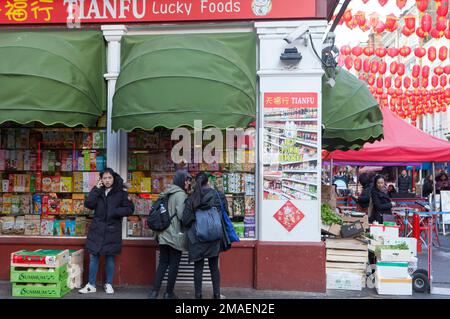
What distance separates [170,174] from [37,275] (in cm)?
241

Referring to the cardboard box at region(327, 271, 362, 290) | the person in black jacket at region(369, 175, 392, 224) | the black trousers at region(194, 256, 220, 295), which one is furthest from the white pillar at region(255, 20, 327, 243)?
the person in black jacket at region(369, 175, 392, 224)

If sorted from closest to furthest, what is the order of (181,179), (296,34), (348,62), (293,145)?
Result: (181,179)
(296,34)
(293,145)
(348,62)

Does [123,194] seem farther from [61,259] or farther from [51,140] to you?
[51,140]

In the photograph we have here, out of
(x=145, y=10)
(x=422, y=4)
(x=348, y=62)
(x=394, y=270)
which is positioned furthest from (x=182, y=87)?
(x=348, y=62)

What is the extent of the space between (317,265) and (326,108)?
9.04 feet

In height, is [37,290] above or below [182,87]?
below

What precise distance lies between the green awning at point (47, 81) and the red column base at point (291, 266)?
3230 mm

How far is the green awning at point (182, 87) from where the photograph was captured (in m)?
6.14

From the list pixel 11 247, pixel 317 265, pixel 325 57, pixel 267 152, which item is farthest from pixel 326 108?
pixel 11 247

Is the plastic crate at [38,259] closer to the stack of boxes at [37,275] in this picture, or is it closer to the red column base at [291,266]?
the stack of boxes at [37,275]

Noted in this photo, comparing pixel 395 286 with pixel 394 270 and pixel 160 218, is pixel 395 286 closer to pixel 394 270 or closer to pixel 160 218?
pixel 394 270

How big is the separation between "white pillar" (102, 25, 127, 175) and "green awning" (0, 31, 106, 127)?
7.7 inches

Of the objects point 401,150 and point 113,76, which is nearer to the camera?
point 113,76

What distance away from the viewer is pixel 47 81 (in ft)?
20.8
